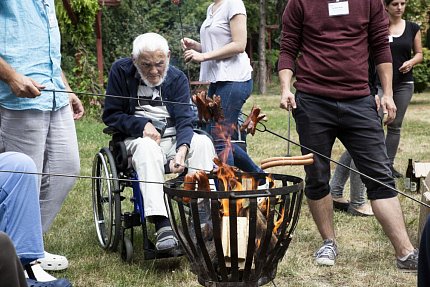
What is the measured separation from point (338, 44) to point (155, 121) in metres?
1.07

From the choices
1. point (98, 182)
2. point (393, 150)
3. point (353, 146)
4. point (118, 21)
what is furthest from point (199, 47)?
point (118, 21)

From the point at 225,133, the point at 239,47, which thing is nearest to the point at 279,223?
the point at 225,133

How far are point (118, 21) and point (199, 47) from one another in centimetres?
1401

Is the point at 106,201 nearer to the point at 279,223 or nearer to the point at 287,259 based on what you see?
the point at 287,259

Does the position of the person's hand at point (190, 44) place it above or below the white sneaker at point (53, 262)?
above

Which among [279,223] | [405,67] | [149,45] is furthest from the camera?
[405,67]

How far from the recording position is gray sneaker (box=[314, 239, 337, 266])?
3.84 meters

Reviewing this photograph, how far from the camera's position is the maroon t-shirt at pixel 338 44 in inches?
145

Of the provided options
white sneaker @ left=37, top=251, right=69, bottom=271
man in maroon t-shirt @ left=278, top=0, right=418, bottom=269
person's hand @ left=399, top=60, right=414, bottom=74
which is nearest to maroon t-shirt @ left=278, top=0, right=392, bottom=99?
man in maroon t-shirt @ left=278, top=0, right=418, bottom=269

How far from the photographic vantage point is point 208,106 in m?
2.93

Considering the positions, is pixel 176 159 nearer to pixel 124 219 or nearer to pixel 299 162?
pixel 124 219

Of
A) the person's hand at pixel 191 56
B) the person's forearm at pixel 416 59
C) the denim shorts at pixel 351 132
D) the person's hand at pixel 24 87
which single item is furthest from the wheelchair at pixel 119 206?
the person's forearm at pixel 416 59

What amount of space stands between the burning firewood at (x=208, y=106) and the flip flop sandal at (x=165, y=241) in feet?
2.86

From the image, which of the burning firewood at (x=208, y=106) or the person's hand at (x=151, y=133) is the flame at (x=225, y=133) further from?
the person's hand at (x=151, y=133)
